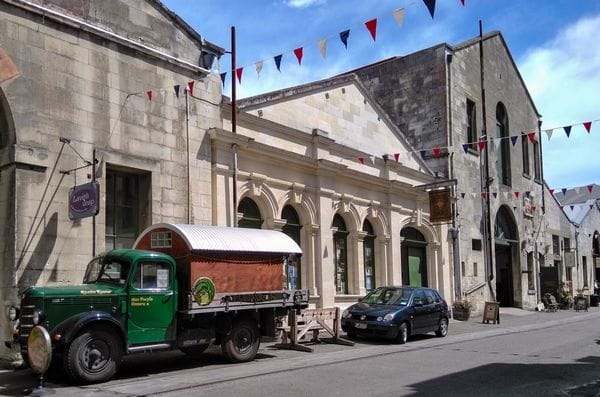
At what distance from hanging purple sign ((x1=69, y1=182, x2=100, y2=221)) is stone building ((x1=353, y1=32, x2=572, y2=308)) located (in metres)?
15.4

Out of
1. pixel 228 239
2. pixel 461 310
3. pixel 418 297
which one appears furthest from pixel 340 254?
pixel 228 239

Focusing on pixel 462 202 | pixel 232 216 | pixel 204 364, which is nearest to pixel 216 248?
pixel 204 364

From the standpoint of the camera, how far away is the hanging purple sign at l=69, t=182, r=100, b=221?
464 inches

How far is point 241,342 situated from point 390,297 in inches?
253

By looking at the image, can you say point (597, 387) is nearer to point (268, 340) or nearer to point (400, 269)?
point (268, 340)

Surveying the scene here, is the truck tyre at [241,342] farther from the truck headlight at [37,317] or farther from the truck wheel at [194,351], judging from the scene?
the truck headlight at [37,317]

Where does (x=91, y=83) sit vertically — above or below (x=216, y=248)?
above

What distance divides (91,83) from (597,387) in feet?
37.9

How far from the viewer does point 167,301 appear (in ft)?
36.1

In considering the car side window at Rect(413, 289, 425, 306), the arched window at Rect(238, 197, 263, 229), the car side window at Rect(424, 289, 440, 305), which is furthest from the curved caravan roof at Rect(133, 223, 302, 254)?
the car side window at Rect(424, 289, 440, 305)

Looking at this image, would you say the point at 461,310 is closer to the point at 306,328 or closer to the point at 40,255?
the point at 306,328

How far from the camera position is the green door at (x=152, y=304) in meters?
10.5

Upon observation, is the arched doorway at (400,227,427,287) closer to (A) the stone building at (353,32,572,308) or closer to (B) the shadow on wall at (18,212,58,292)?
(A) the stone building at (353,32,572,308)

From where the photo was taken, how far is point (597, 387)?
9367 mm
